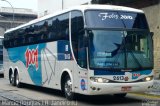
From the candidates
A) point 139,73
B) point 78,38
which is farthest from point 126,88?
point 78,38

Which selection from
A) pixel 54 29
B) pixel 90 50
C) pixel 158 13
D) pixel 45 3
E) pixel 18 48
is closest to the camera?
pixel 90 50

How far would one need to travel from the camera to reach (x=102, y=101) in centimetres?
1552

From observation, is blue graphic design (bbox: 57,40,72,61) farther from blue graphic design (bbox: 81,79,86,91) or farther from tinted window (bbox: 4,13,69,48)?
blue graphic design (bbox: 81,79,86,91)

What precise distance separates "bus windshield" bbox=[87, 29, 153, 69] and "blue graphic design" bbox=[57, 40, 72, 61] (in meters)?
1.77

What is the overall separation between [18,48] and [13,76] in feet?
6.13

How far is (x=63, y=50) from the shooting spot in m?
16.0

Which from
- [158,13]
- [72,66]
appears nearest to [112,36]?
[72,66]

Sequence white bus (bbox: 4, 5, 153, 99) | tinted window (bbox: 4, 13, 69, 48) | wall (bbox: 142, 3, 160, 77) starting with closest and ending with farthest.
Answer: white bus (bbox: 4, 5, 153, 99) < tinted window (bbox: 4, 13, 69, 48) < wall (bbox: 142, 3, 160, 77)

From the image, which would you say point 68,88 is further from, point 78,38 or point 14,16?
point 14,16

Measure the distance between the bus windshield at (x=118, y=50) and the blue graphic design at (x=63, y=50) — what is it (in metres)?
1.77

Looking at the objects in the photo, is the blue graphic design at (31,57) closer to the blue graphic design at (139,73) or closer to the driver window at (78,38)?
the driver window at (78,38)

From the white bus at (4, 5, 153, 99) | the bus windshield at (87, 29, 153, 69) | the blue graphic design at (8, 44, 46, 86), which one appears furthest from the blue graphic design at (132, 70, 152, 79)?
the blue graphic design at (8, 44, 46, 86)

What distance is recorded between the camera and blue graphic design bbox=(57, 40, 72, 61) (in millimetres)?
15519

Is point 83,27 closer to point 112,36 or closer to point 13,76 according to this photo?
point 112,36
